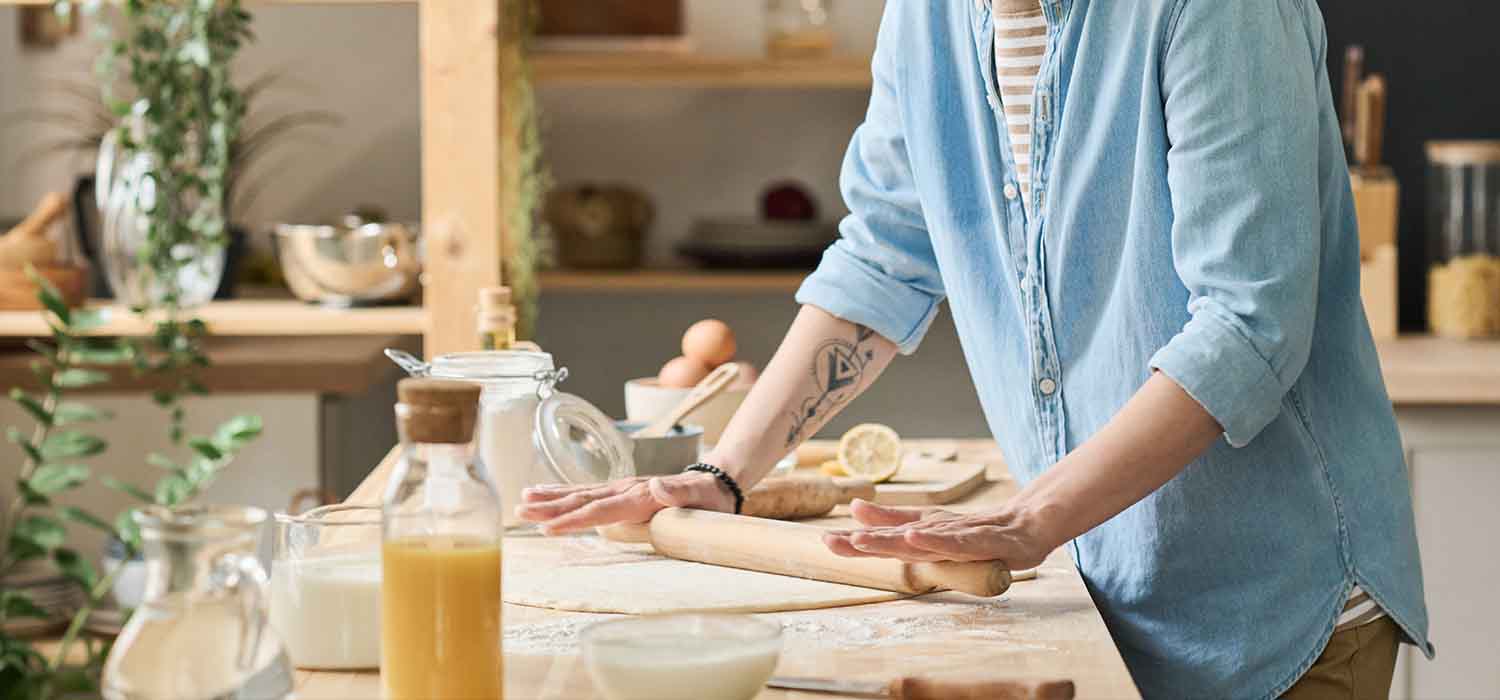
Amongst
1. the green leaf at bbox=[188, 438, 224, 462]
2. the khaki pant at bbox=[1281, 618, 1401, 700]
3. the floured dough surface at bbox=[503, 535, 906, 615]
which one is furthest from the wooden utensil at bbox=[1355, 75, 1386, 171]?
the green leaf at bbox=[188, 438, 224, 462]

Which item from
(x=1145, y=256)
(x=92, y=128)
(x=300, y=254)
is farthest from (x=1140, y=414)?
(x=92, y=128)

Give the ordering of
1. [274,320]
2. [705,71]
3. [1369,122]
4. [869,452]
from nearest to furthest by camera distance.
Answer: [869,452]
[274,320]
[1369,122]
[705,71]

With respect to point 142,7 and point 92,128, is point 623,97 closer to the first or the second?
point 92,128

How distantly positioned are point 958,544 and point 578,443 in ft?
1.42

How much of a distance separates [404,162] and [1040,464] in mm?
2463

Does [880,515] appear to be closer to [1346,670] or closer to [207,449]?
[1346,670]

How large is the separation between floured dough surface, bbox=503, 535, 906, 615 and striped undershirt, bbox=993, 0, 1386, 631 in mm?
382

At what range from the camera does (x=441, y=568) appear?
0.89 m

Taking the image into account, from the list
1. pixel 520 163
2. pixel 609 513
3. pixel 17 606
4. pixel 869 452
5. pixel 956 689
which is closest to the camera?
pixel 17 606

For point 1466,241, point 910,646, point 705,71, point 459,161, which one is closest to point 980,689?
point 910,646

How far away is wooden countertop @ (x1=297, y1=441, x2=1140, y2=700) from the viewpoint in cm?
101

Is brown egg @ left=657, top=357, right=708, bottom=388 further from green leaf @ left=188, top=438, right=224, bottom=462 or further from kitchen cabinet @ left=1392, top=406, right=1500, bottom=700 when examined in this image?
kitchen cabinet @ left=1392, top=406, right=1500, bottom=700

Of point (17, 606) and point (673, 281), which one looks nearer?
point (17, 606)

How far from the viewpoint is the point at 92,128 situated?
3637mm
